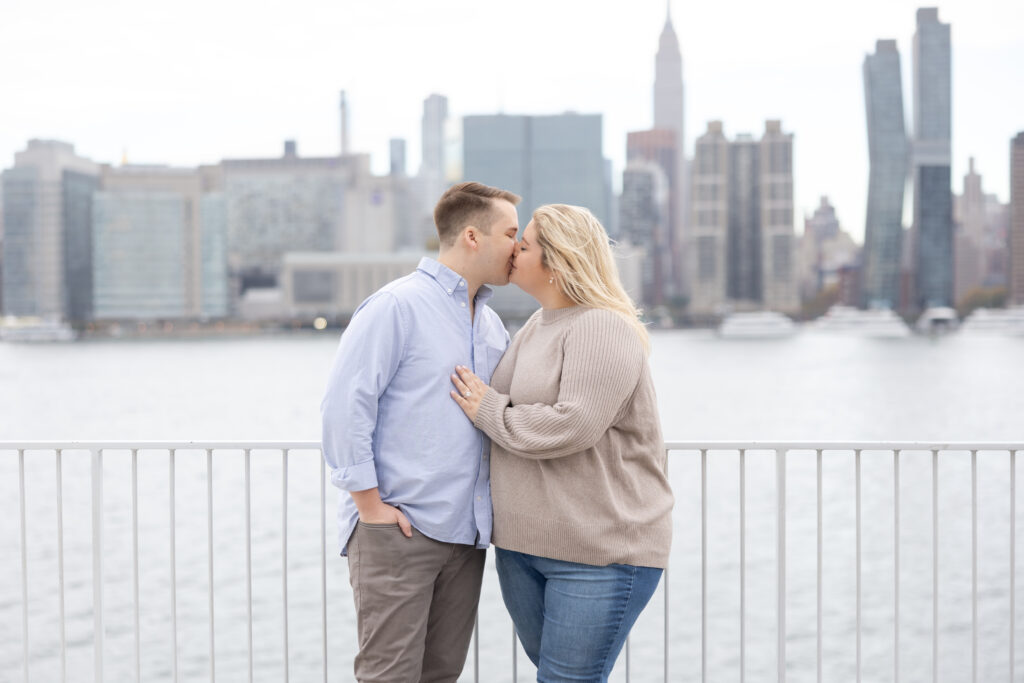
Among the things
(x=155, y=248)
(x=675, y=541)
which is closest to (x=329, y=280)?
(x=155, y=248)

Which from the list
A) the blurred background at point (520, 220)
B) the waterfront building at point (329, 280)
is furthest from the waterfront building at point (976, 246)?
the waterfront building at point (329, 280)

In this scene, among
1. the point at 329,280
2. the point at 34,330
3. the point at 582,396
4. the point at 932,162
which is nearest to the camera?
the point at 582,396

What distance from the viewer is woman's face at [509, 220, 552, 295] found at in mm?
2547

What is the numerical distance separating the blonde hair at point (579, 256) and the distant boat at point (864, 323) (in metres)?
122

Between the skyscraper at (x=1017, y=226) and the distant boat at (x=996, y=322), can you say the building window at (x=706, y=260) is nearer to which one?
the distant boat at (x=996, y=322)

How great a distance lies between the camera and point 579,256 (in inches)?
98.7

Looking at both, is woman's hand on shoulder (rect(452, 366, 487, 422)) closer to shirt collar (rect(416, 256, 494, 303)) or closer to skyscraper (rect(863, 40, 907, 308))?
shirt collar (rect(416, 256, 494, 303))

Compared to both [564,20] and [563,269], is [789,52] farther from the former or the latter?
[563,269]

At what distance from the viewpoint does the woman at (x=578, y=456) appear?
246 centimetres

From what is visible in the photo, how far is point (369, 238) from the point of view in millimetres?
134250

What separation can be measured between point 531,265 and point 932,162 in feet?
468

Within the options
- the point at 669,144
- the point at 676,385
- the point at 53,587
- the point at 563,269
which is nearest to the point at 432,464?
the point at 563,269

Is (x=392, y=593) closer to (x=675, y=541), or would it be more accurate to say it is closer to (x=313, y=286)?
(x=675, y=541)

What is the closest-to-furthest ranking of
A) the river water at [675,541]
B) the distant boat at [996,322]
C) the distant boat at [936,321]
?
the river water at [675,541] < the distant boat at [996,322] < the distant boat at [936,321]
